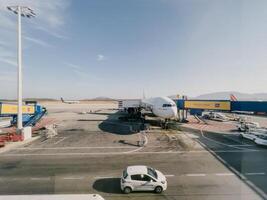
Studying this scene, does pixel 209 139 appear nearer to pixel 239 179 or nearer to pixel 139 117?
pixel 239 179

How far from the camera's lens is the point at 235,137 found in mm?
A: 39125

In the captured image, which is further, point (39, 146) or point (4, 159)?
point (39, 146)

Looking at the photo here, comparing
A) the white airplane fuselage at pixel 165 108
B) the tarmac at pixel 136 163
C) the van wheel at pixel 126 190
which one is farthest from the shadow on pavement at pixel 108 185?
the white airplane fuselage at pixel 165 108

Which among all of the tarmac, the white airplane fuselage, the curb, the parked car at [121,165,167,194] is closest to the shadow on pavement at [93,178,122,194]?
the tarmac

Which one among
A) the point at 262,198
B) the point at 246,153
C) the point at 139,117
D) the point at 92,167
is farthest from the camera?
the point at 139,117

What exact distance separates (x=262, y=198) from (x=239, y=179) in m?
3.83

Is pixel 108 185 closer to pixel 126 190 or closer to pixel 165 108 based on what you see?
pixel 126 190

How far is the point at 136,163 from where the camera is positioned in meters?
24.6

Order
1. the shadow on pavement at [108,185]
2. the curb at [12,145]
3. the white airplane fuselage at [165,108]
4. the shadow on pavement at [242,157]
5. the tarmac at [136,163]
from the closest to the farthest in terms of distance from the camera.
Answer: the tarmac at [136,163] → the shadow on pavement at [108,185] → the shadow on pavement at [242,157] → the curb at [12,145] → the white airplane fuselage at [165,108]

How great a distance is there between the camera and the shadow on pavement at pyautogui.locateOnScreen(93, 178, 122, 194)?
1788 centimetres

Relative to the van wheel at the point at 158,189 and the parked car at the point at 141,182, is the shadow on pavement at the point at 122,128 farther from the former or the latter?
the van wheel at the point at 158,189

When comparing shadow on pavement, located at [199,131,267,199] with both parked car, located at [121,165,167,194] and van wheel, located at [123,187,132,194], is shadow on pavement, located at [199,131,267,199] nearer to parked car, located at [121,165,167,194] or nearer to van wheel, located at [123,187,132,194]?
parked car, located at [121,165,167,194]

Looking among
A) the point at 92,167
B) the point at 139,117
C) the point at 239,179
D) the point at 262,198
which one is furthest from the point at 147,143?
the point at 139,117

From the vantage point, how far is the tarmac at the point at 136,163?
58.3ft
